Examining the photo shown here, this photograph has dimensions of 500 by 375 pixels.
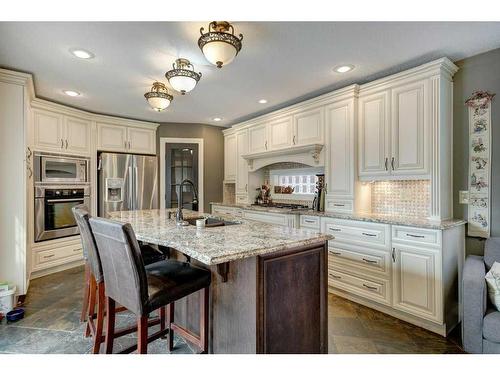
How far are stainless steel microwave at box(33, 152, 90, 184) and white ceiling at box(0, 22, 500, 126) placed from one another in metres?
0.87

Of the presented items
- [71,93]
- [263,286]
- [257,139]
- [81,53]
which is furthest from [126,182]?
[263,286]

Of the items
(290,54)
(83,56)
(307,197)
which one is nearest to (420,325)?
(307,197)

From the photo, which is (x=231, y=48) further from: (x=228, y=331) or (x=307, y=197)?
(x=307, y=197)

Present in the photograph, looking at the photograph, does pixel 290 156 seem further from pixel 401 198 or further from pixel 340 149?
pixel 401 198

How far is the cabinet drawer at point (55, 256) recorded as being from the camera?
3543mm

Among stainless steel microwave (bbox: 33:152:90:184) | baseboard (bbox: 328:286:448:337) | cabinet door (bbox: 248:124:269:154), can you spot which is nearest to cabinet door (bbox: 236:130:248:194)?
cabinet door (bbox: 248:124:269:154)

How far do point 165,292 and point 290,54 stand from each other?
85.3 inches

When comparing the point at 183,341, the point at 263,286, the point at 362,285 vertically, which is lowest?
the point at 183,341

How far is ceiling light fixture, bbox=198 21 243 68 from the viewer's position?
182cm

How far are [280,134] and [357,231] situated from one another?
72.7 inches

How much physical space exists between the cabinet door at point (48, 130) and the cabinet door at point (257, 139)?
9.19 feet

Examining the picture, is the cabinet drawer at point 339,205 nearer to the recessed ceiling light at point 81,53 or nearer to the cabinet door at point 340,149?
the cabinet door at point 340,149

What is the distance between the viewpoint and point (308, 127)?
3.54m

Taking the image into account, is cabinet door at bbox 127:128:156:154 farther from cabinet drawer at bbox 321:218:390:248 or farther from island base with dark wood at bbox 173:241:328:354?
island base with dark wood at bbox 173:241:328:354
